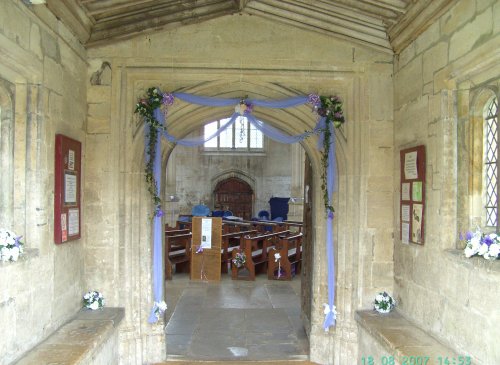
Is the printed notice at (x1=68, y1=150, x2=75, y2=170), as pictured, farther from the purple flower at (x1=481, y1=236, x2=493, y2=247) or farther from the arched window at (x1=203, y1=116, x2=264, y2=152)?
the arched window at (x1=203, y1=116, x2=264, y2=152)

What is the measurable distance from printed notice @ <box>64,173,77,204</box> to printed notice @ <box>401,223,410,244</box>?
2.99 m

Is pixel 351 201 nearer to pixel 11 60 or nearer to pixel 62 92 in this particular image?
pixel 62 92

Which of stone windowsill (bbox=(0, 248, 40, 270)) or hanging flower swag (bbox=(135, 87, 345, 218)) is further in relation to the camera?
hanging flower swag (bbox=(135, 87, 345, 218))

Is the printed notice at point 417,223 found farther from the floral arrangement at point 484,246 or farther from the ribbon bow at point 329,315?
the ribbon bow at point 329,315

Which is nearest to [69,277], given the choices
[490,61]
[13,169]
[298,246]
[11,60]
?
[13,169]

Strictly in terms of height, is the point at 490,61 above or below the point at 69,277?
above

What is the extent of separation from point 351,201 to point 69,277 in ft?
8.86

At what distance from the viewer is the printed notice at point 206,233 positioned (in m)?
8.45

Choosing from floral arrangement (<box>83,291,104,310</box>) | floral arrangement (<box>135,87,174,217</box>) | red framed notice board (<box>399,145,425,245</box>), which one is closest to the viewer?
red framed notice board (<box>399,145,425,245</box>)

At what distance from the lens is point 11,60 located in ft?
10.4

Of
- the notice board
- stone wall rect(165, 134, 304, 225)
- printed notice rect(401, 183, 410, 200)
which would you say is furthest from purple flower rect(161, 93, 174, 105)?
stone wall rect(165, 134, 304, 225)

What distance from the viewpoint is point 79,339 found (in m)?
3.57

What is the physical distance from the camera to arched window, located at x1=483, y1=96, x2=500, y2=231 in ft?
10.9

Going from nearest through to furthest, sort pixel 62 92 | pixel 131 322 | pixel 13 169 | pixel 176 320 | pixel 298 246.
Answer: pixel 13 169, pixel 62 92, pixel 131 322, pixel 176 320, pixel 298 246
